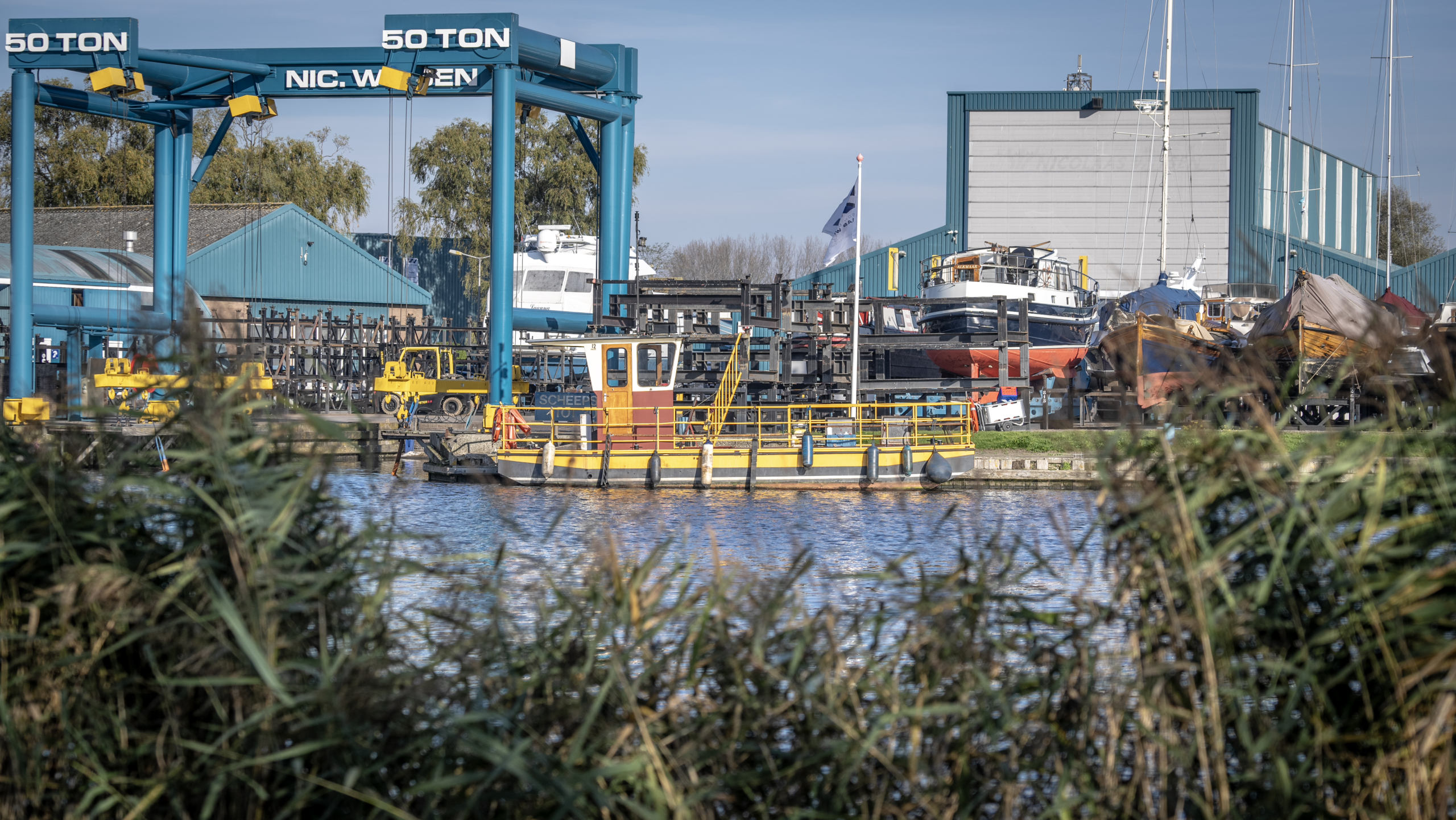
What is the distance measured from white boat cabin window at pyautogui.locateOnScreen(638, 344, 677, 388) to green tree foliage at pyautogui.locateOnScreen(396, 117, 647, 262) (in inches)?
1373

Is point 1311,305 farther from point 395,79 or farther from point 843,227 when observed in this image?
point 395,79

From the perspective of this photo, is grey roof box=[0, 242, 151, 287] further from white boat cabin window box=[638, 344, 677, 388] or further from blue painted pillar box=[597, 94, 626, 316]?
white boat cabin window box=[638, 344, 677, 388]

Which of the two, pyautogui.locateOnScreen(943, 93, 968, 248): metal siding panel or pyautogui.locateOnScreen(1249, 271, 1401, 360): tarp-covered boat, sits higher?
pyautogui.locateOnScreen(943, 93, 968, 248): metal siding panel

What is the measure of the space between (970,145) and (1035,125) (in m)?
2.33

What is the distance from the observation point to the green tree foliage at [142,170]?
56.4 meters

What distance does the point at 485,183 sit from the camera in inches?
2280

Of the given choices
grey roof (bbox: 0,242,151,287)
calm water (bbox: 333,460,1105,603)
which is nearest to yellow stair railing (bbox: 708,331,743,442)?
calm water (bbox: 333,460,1105,603)

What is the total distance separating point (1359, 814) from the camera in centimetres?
359

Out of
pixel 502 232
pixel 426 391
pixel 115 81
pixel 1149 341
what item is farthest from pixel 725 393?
pixel 115 81

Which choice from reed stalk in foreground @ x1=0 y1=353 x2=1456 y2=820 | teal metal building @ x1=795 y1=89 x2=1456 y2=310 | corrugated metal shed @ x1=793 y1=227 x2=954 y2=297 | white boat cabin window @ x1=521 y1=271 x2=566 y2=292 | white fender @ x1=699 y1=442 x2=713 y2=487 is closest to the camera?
reed stalk in foreground @ x1=0 y1=353 x2=1456 y2=820

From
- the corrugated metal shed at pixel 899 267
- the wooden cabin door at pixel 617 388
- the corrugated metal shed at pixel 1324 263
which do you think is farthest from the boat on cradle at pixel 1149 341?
the corrugated metal shed at pixel 899 267

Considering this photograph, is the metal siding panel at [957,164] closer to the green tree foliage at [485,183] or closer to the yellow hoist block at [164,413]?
the green tree foliage at [485,183]

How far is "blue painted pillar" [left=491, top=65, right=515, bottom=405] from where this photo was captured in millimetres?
25250

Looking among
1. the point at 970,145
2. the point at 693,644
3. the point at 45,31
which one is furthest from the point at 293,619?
the point at 970,145
